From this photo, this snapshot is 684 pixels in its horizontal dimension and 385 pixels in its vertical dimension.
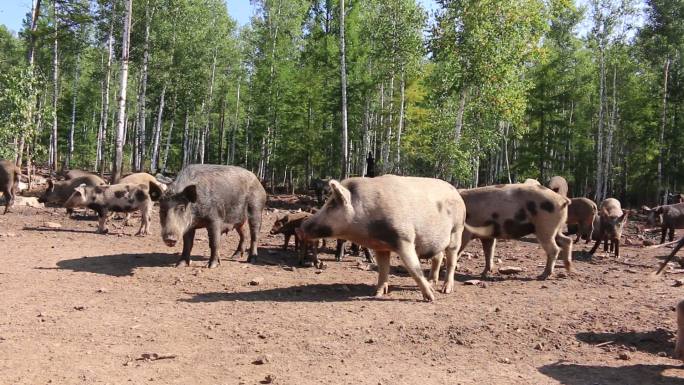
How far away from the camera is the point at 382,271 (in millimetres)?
9555

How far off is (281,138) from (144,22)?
13.0m

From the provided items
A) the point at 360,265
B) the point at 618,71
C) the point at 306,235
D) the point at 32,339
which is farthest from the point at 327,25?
the point at 32,339

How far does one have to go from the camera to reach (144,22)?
119ft

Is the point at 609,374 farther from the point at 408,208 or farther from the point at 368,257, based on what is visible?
the point at 368,257

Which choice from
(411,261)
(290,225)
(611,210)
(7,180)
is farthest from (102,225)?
(611,210)

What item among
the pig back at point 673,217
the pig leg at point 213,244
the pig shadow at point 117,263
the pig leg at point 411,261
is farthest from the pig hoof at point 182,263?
the pig back at point 673,217

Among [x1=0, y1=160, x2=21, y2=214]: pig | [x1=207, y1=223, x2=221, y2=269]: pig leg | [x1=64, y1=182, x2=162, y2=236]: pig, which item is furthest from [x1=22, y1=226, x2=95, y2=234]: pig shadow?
[x1=207, y1=223, x2=221, y2=269]: pig leg

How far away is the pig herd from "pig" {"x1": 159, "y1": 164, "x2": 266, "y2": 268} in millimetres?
18

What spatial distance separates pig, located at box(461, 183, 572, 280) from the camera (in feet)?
38.9

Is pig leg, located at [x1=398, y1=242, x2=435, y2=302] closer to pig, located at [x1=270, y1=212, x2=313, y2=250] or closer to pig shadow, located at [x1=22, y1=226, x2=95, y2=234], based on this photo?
pig, located at [x1=270, y1=212, x2=313, y2=250]

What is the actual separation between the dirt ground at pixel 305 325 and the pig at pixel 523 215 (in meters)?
0.86

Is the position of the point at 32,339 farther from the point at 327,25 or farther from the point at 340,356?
the point at 327,25

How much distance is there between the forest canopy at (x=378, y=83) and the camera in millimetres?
26266

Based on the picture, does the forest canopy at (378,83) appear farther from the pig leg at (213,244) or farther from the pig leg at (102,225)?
the pig leg at (213,244)
